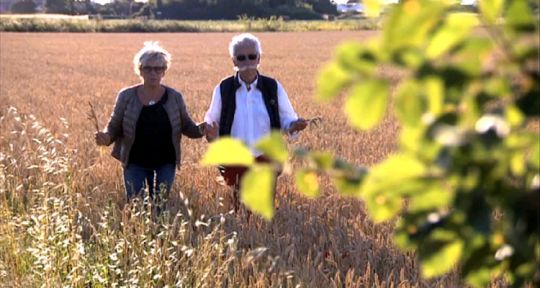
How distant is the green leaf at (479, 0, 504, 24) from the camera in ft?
2.49

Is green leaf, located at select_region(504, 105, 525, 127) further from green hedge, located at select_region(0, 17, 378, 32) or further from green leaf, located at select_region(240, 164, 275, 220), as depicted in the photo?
green hedge, located at select_region(0, 17, 378, 32)

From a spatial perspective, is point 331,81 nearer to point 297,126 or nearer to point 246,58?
point 297,126

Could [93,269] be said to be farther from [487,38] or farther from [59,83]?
[59,83]

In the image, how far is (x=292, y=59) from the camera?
28.5 metres

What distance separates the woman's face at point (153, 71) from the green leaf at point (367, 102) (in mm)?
4726

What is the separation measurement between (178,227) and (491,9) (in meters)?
4.53

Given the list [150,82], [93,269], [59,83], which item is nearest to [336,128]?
[150,82]

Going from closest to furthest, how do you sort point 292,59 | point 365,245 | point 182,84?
point 365,245
point 182,84
point 292,59

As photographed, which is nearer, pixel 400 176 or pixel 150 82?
pixel 400 176

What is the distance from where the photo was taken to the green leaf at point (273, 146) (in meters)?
0.76

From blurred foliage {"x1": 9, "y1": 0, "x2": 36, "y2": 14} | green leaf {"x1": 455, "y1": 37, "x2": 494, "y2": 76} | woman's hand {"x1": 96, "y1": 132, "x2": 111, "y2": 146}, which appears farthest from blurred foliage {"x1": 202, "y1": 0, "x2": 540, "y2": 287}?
blurred foliage {"x1": 9, "y1": 0, "x2": 36, "y2": 14}

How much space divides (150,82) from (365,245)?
176 cm

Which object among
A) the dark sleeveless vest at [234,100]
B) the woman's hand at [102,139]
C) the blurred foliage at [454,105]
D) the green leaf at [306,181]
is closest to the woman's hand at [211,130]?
the dark sleeveless vest at [234,100]

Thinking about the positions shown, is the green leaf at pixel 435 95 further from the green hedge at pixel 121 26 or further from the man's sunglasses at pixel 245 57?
the green hedge at pixel 121 26
